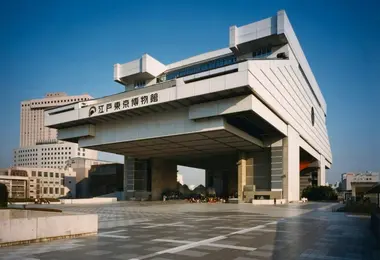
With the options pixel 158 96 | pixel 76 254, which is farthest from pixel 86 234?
pixel 158 96

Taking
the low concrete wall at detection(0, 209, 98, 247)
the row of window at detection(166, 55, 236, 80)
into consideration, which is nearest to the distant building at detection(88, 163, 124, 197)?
the row of window at detection(166, 55, 236, 80)

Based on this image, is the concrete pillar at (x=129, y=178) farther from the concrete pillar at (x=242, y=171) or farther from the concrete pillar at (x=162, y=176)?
the concrete pillar at (x=242, y=171)

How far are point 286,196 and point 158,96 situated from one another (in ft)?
80.7

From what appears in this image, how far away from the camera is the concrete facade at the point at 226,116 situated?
148 ft

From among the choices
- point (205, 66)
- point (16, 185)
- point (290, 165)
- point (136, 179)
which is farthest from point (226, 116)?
point (16, 185)

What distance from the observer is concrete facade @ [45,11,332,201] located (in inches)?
1772

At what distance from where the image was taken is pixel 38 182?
105 m

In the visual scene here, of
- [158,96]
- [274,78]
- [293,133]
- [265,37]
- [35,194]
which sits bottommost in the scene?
[35,194]

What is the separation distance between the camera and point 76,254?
9.91 meters

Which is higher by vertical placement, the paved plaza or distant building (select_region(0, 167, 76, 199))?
the paved plaza

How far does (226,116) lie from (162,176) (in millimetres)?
31954

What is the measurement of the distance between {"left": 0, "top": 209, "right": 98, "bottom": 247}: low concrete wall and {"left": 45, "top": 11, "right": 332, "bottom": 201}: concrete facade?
101 ft

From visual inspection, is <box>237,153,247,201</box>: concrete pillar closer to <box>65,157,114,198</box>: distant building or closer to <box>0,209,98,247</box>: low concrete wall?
<box>0,209,98,247</box>: low concrete wall

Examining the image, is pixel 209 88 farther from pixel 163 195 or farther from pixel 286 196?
pixel 163 195
